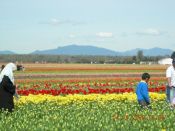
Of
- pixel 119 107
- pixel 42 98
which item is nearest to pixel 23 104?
pixel 42 98

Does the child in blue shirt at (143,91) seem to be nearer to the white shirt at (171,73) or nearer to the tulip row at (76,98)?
the white shirt at (171,73)

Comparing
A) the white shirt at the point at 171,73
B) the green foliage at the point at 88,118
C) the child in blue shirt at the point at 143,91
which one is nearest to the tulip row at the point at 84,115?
the green foliage at the point at 88,118

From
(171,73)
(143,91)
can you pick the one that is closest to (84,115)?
(143,91)

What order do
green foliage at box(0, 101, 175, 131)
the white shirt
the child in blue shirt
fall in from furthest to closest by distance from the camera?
1. the white shirt
2. the child in blue shirt
3. green foliage at box(0, 101, 175, 131)

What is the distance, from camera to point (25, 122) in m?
13.4

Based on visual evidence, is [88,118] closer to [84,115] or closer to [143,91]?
[84,115]

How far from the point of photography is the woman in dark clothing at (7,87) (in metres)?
16.2

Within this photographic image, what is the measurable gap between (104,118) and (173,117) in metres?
1.91

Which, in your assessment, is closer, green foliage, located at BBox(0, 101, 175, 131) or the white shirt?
green foliage, located at BBox(0, 101, 175, 131)

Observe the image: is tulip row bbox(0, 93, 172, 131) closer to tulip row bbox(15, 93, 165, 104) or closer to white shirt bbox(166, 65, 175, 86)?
tulip row bbox(15, 93, 165, 104)

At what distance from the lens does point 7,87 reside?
641 inches

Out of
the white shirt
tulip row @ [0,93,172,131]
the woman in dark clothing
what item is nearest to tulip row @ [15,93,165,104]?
tulip row @ [0,93,172,131]

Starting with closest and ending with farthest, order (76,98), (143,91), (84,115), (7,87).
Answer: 1. (84,115)
2. (143,91)
3. (7,87)
4. (76,98)

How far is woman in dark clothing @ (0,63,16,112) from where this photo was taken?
16.2 metres
